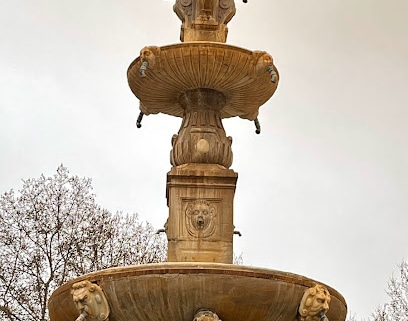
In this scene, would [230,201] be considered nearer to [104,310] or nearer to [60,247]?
[104,310]

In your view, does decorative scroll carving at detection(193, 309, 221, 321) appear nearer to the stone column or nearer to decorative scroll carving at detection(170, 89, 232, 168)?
the stone column

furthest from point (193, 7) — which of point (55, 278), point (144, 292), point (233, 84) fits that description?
point (55, 278)

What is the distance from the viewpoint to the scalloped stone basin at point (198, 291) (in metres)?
7.23

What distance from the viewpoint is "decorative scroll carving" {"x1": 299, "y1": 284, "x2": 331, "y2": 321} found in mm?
7520

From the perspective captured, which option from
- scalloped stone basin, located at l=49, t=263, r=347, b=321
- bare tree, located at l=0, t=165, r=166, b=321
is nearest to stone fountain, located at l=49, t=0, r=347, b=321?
scalloped stone basin, located at l=49, t=263, r=347, b=321

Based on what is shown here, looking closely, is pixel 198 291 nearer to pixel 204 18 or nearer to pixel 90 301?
pixel 90 301

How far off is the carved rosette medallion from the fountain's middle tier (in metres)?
1.52

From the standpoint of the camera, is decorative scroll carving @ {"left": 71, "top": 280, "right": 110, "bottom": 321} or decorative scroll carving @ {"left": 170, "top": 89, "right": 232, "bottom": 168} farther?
decorative scroll carving @ {"left": 170, "top": 89, "right": 232, "bottom": 168}

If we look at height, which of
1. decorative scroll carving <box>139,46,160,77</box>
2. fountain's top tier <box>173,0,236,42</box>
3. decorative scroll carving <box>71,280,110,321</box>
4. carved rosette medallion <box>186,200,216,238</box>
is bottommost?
decorative scroll carving <box>71,280,110,321</box>

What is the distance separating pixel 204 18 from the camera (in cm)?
1076

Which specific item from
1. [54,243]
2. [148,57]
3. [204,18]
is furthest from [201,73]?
[54,243]

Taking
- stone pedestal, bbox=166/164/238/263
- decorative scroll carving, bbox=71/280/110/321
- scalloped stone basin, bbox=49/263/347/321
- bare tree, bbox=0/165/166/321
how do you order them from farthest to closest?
bare tree, bbox=0/165/166/321, stone pedestal, bbox=166/164/238/263, decorative scroll carving, bbox=71/280/110/321, scalloped stone basin, bbox=49/263/347/321

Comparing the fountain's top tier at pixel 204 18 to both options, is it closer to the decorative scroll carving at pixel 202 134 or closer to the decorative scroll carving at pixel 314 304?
the decorative scroll carving at pixel 202 134

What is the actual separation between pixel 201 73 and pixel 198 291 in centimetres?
324
